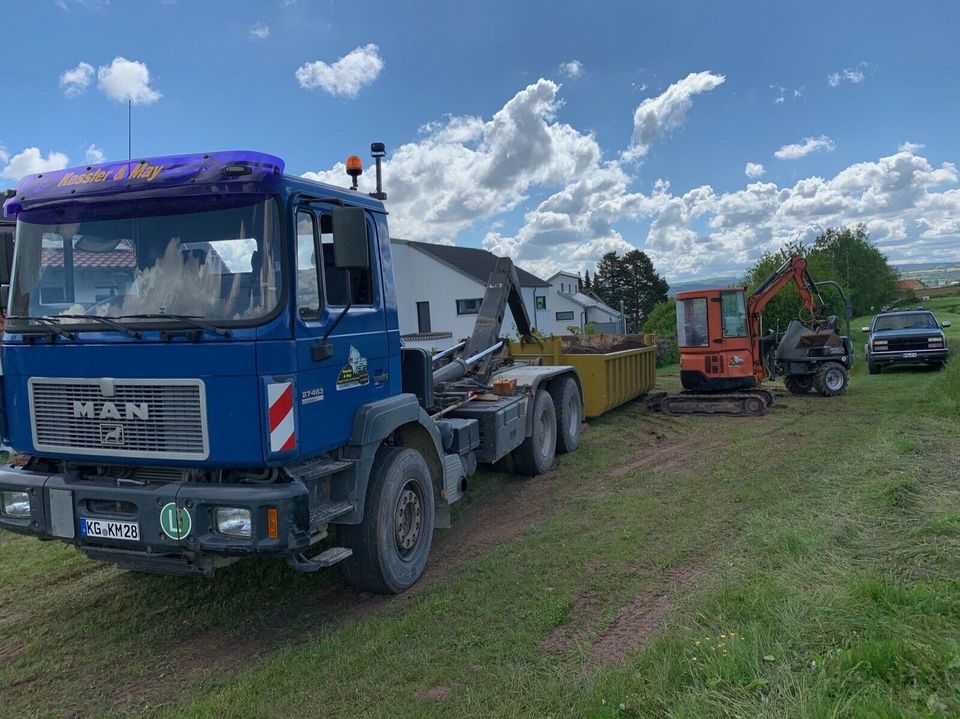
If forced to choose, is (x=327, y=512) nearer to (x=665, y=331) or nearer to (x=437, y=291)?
(x=665, y=331)

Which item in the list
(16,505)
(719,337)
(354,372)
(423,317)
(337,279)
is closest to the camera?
(16,505)

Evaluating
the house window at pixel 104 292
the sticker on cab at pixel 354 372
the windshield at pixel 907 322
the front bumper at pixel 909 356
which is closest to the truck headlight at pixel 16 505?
the house window at pixel 104 292

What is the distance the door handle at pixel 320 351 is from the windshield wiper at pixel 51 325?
140 centimetres

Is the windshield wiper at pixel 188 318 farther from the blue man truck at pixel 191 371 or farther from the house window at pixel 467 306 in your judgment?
the house window at pixel 467 306

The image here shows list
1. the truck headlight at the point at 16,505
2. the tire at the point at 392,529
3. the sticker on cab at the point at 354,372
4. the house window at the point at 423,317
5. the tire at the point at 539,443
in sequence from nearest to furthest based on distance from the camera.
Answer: the truck headlight at the point at 16,505
the sticker on cab at the point at 354,372
the tire at the point at 392,529
the tire at the point at 539,443
the house window at the point at 423,317

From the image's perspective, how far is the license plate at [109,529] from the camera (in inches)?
164

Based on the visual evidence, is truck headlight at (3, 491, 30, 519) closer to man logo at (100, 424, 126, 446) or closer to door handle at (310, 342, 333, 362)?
man logo at (100, 424, 126, 446)

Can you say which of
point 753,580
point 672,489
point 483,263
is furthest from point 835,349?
point 483,263

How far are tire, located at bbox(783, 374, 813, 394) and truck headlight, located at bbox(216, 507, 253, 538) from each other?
12.7 meters

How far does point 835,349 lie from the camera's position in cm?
1381

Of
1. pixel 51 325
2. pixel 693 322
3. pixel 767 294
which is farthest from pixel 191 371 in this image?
pixel 767 294

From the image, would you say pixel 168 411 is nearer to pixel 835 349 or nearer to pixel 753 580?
pixel 753 580

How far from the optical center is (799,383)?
1441 centimetres

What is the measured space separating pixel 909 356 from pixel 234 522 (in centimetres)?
1738
